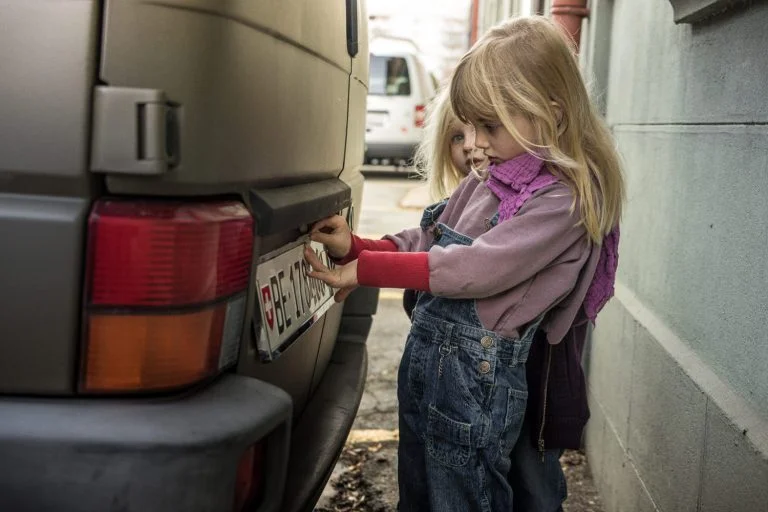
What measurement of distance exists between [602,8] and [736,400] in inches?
76.5

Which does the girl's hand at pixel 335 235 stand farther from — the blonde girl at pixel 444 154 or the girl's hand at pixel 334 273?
the blonde girl at pixel 444 154

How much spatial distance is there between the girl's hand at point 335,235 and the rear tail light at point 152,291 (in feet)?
2.02

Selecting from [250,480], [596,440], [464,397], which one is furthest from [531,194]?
[596,440]

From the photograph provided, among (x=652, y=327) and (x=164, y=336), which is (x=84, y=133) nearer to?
(x=164, y=336)

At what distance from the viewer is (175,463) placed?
1.32 metres

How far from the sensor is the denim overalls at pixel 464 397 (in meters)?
1.88

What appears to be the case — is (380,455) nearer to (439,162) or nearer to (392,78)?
Answer: (439,162)

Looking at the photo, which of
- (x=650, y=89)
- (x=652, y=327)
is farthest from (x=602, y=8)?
(x=652, y=327)

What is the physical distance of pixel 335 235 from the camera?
82.9 inches

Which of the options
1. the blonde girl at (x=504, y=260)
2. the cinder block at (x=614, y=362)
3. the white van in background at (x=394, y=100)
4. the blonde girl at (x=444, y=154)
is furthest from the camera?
the white van in background at (x=394, y=100)

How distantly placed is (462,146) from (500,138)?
1.35ft

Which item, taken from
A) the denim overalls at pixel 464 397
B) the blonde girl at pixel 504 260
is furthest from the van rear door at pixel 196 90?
the denim overalls at pixel 464 397

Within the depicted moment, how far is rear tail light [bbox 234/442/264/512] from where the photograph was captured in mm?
1553

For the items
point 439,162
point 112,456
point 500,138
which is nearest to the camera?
point 112,456
